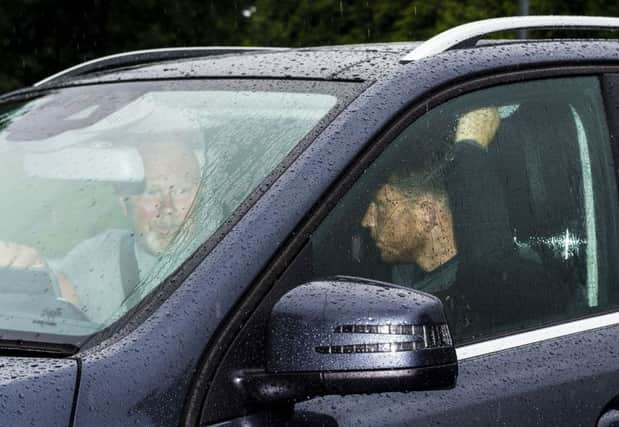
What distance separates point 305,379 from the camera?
7.31ft

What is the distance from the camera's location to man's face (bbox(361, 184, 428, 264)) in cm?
262

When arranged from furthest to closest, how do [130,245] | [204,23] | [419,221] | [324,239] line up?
[204,23] → [419,221] → [130,245] → [324,239]

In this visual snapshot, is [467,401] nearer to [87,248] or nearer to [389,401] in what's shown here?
[389,401]

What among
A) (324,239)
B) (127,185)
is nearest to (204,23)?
(127,185)

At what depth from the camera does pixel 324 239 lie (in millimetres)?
2480

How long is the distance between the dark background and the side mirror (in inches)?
543

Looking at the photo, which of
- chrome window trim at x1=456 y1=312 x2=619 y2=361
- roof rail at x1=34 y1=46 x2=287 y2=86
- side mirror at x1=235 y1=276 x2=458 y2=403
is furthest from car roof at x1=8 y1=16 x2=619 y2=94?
side mirror at x1=235 y1=276 x2=458 y2=403

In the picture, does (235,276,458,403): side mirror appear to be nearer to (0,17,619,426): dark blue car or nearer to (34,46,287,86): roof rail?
(0,17,619,426): dark blue car

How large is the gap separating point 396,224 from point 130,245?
468 mm

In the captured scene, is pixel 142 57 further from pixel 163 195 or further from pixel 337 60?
pixel 163 195

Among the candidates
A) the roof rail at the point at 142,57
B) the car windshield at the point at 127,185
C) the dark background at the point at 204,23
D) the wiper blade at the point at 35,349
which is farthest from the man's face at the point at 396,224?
the dark background at the point at 204,23

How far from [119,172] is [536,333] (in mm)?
835

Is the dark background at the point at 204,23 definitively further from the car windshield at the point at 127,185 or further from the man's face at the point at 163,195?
the man's face at the point at 163,195

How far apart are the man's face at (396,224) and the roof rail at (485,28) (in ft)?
0.96
